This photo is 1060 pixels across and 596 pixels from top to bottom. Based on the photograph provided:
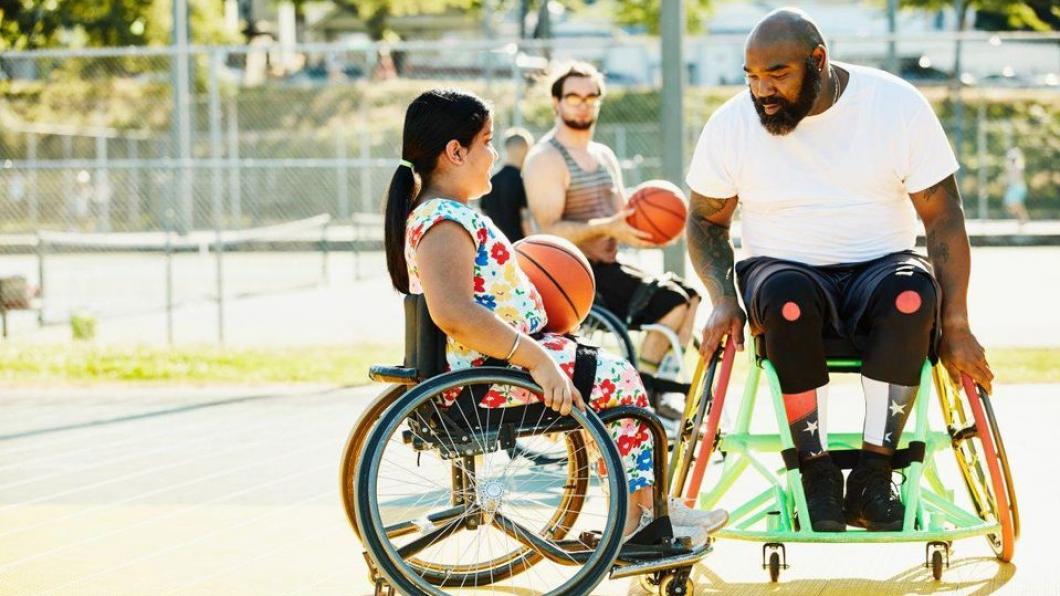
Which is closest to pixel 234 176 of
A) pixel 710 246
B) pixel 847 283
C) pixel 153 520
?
pixel 153 520

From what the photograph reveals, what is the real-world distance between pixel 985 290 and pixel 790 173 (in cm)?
1154

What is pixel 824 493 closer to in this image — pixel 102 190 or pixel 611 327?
pixel 611 327

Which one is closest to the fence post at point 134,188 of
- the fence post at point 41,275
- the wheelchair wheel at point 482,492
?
the fence post at point 41,275

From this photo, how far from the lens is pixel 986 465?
447 centimetres

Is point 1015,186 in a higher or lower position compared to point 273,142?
lower

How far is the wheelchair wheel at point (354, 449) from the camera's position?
4262 millimetres

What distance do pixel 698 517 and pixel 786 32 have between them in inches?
54.3

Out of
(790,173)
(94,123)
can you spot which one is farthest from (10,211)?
(790,173)

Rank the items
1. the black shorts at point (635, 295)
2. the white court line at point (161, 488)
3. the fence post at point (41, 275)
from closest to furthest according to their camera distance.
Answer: the white court line at point (161, 488) → the black shorts at point (635, 295) → the fence post at point (41, 275)

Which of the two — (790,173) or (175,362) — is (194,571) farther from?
(175,362)

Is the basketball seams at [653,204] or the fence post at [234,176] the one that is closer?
the basketball seams at [653,204]

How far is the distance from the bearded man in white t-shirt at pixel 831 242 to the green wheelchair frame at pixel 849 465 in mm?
52

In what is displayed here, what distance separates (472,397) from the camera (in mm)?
4086

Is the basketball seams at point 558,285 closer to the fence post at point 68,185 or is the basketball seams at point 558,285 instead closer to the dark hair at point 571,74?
the dark hair at point 571,74
